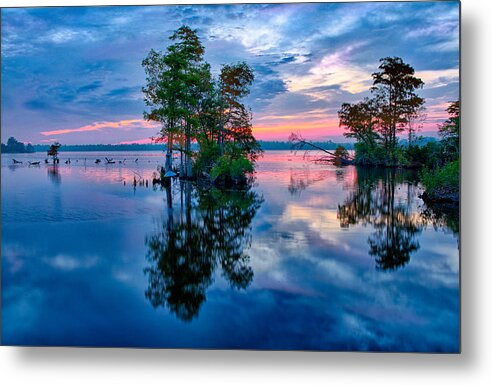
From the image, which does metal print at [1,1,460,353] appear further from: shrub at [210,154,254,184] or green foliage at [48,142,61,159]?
shrub at [210,154,254,184]

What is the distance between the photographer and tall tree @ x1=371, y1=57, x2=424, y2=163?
550 cm

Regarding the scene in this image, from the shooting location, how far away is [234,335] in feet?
14.9

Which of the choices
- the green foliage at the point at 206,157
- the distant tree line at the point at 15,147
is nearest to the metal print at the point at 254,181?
the distant tree line at the point at 15,147

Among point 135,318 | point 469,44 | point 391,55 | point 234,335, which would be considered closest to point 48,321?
point 135,318

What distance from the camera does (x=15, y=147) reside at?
18.1 feet

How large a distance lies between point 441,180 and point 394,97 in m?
1.22

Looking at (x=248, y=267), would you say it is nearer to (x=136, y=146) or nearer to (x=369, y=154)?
(x=369, y=154)

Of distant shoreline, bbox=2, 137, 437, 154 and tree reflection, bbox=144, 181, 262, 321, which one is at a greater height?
distant shoreline, bbox=2, 137, 437, 154

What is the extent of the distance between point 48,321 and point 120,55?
10.2 ft

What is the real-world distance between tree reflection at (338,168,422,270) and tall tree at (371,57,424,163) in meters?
0.47

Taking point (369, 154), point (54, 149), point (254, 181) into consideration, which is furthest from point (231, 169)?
point (54, 149)

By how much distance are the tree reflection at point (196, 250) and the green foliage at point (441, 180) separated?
2374mm

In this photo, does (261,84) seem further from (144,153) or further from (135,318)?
(135,318)

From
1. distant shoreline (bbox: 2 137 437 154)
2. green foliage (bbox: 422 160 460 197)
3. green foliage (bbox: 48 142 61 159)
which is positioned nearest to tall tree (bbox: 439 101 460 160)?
green foliage (bbox: 422 160 460 197)
